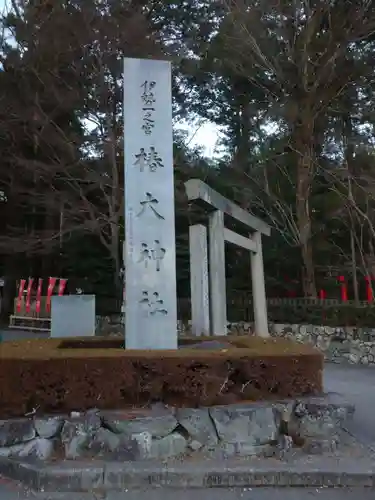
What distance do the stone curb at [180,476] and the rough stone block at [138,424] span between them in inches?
11.6

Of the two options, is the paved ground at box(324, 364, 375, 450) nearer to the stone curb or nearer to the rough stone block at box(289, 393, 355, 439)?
the rough stone block at box(289, 393, 355, 439)

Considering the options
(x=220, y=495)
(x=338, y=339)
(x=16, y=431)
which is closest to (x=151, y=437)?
(x=220, y=495)

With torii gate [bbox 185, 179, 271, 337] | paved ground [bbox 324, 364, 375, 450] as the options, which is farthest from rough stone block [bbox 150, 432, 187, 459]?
torii gate [bbox 185, 179, 271, 337]

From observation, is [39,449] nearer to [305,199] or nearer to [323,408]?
[323,408]

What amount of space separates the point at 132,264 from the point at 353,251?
32.6ft

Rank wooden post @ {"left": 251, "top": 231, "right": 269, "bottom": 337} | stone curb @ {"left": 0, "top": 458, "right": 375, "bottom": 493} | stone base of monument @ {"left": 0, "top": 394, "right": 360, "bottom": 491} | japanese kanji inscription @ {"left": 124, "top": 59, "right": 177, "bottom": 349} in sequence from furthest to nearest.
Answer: wooden post @ {"left": 251, "top": 231, "right": 269, "bottom": 337} < japanese kanji inscription @ {"left": 124, "top": 59, "right": 177, "bottom": 349} < stone base of monument @ {"left": 0, "top": 394, "right": 360, "bottom": 491} < stone curb @ {"left": 0, "top": 458, "right": 375, "bottom": 493}

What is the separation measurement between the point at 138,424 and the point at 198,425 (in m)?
0.52

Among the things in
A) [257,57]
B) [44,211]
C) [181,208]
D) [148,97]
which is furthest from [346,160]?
[44,211]

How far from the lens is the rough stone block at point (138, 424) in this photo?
4.09 meters

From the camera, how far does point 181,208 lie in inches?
614

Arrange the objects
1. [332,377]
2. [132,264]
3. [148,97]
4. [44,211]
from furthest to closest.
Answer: [44,211] → [332,377] → [148,97] → [132,264]

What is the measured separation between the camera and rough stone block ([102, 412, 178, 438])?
409cm

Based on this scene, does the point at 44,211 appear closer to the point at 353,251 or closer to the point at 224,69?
the point at 224,69

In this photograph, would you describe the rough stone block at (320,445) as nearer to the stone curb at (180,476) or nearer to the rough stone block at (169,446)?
the stone curb at (180,476)
